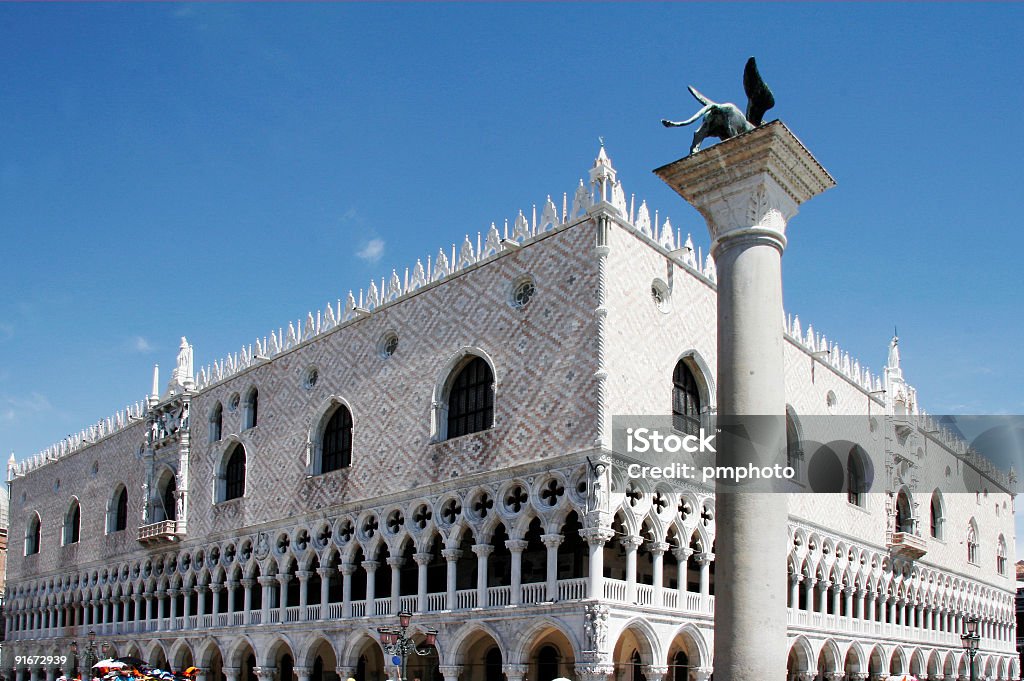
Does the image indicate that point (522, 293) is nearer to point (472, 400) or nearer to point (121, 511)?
point (472, 400)

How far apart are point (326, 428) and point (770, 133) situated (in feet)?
59.2

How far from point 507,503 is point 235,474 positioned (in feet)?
39.4

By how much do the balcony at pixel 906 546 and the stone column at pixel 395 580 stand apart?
46.1ft

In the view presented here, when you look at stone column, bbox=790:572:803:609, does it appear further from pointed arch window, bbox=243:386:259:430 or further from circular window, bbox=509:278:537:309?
pointed arch window, bbox=243:386:259:430

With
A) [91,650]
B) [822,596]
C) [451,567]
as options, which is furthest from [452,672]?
[91,650]

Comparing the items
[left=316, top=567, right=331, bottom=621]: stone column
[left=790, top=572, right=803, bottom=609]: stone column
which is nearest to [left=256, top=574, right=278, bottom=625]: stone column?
[left=316, top=567, right=331, bottom=621]: stone column

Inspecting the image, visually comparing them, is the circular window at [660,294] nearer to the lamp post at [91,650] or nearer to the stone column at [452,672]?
the stone column at [452,672]

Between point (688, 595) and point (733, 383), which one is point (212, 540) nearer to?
point (688, 595)

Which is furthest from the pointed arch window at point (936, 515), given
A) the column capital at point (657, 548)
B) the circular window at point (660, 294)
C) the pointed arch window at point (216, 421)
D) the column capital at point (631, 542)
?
the pointed arch window at point (216, 421)

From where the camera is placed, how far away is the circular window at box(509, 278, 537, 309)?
21.6 m

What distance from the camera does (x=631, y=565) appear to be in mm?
19547

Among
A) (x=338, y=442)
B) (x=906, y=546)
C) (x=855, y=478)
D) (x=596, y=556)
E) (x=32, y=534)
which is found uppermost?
(x=338, y=442)

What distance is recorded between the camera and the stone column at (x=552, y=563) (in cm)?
1941

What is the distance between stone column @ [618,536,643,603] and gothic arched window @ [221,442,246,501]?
1339 centimetres
